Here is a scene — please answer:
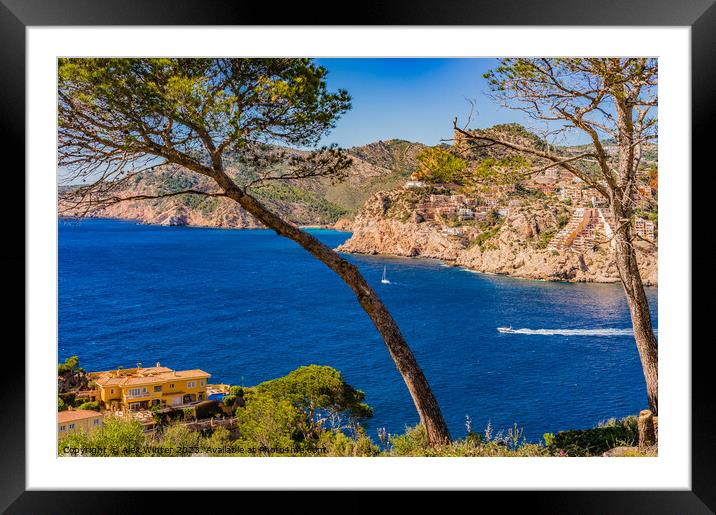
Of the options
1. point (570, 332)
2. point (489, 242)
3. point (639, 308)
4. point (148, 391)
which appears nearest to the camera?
point (639, 308)

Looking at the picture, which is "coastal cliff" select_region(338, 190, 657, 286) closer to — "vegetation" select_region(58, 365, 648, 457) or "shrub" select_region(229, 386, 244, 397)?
"shrub" select_region(229, 386, 244, 397)

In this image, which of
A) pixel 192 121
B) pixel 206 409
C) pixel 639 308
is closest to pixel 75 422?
pixel 192 121

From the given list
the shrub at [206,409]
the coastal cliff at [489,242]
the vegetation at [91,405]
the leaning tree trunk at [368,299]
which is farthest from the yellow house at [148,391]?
the coastal cliff at [489,242]

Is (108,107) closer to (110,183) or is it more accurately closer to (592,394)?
(110,183)

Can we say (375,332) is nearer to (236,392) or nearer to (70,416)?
(236,392)

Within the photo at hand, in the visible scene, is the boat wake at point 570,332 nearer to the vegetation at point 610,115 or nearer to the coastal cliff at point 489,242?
the coastal cliff at point 489,242
